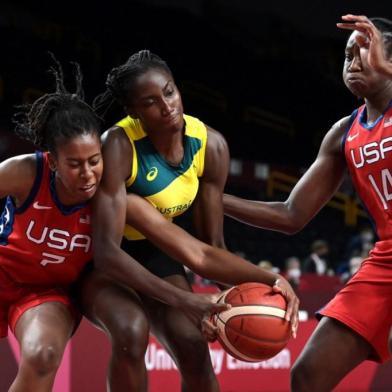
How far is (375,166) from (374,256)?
0.42 m

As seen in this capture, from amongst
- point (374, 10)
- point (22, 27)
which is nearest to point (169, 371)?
point (22, 27)

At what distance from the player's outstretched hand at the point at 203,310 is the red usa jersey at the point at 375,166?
2.89ft

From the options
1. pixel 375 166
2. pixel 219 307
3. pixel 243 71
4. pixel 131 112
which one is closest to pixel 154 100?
pixel 131 112

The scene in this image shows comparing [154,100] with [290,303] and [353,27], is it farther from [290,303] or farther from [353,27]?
[290,303]

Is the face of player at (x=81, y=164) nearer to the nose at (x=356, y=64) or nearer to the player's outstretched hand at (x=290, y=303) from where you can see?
the player's outstretched hand at (x=290, y=303)

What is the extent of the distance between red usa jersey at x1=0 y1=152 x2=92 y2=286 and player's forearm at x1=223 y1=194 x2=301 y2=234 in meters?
0.88

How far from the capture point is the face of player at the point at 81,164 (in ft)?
12.6

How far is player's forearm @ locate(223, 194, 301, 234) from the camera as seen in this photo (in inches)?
183

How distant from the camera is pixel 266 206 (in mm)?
4684

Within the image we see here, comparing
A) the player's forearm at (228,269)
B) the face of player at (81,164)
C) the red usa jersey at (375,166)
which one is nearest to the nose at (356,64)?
the red usa jersey at (375,166)

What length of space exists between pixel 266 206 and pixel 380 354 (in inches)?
39.7

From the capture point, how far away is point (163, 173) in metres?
4.07

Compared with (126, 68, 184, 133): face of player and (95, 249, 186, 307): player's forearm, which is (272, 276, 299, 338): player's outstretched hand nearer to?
(95, 249, 186, 307): player's forearm

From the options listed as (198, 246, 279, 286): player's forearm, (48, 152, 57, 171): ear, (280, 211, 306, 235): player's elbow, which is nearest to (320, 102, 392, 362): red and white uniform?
(198, 246, 279, 286): player's forearm
